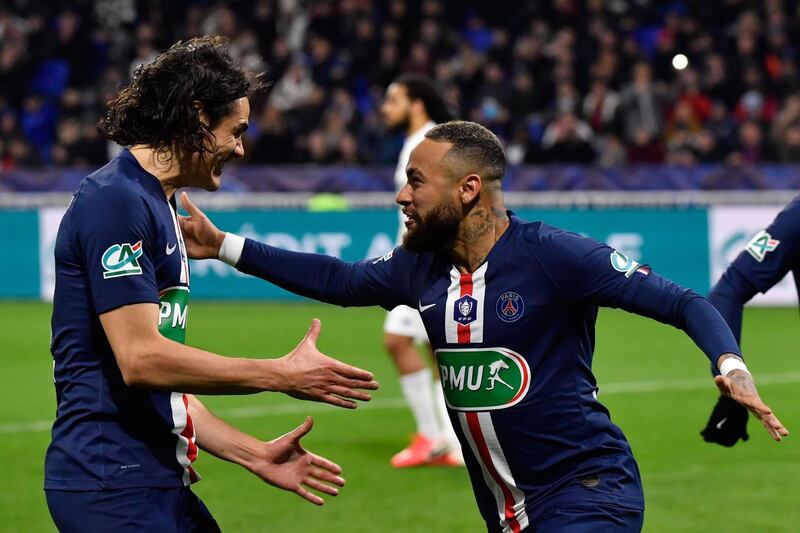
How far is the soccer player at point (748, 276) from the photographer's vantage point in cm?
516

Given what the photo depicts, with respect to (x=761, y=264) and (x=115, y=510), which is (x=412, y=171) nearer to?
(x=115, y=510)

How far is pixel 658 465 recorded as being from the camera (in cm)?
836

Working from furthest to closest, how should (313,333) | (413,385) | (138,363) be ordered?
(413,385), (313,333), (138,363)

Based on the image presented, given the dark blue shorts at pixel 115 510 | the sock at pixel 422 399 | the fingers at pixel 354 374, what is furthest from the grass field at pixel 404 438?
the fingers at pixel 354 374

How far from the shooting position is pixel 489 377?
4242 millimetres

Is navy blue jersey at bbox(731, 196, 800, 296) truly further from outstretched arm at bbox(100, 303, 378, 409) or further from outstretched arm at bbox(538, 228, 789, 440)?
outstretched arm at bbox(100, 303, 378, 409)

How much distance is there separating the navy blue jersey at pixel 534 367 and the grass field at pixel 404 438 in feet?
8.90

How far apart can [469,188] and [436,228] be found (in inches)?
6.7

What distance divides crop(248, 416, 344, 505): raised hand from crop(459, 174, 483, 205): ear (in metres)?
0.92

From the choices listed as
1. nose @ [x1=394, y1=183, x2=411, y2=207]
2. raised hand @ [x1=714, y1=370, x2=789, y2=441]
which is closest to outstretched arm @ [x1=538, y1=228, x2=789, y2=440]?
raised hand @ [x1=714, y1=370, x2=789, y2=441]

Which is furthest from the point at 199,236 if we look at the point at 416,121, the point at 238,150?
the point at 416,121

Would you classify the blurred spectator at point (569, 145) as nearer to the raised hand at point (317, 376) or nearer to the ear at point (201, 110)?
the ear at point (201, 110)

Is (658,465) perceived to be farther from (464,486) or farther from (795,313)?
(795,313)

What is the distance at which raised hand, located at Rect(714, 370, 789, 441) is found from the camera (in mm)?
3846
